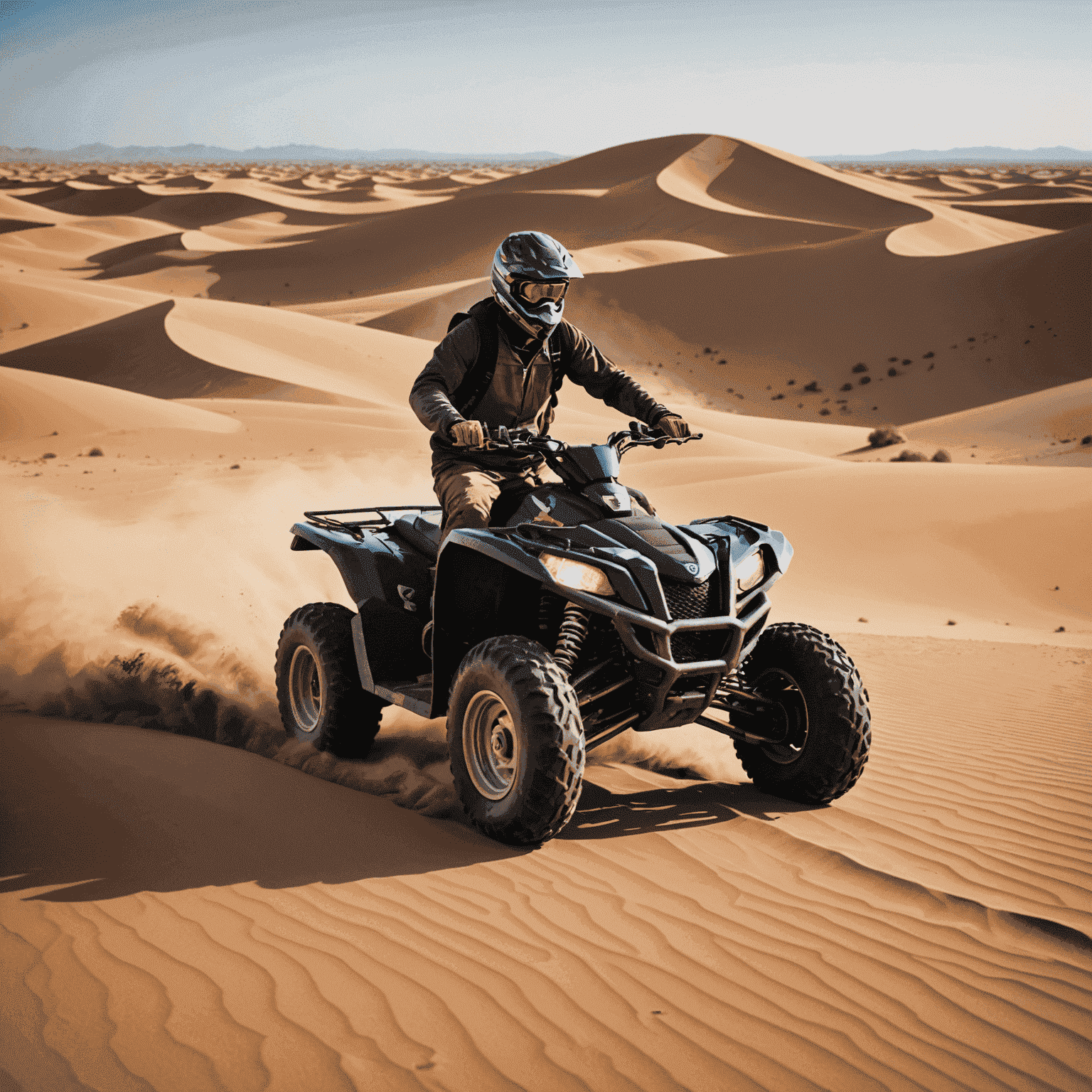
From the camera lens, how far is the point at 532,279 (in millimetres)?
5062

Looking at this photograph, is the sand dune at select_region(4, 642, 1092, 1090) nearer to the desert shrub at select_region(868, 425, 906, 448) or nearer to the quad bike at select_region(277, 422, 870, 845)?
the quad bike at select_region(277, 422, 870, 845)

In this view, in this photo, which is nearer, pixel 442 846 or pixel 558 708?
pixel 558 708

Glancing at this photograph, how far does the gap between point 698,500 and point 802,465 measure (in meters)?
2.79

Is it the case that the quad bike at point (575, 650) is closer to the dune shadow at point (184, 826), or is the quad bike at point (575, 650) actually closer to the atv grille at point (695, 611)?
the atv grille at point (695, 611)

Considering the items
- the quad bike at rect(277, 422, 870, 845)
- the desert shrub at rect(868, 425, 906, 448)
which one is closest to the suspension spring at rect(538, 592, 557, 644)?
the quad bike at rect(277, 422, 870, 845)

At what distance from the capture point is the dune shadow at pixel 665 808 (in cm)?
491

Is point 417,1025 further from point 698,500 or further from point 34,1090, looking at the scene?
point 698,500

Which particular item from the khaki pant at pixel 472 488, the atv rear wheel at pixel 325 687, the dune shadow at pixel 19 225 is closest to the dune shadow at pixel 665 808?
the atv rear wheel at pixel 325 687

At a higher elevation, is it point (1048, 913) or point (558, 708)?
point (558, 708)

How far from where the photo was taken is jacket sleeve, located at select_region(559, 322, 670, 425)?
5.46 meters

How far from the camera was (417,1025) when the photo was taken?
123 inches

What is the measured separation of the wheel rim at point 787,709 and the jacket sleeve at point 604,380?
1.32 metres

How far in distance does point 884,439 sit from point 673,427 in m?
20.6

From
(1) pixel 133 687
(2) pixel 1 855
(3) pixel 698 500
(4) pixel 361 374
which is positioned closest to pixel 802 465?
(3) pixel 698 500
